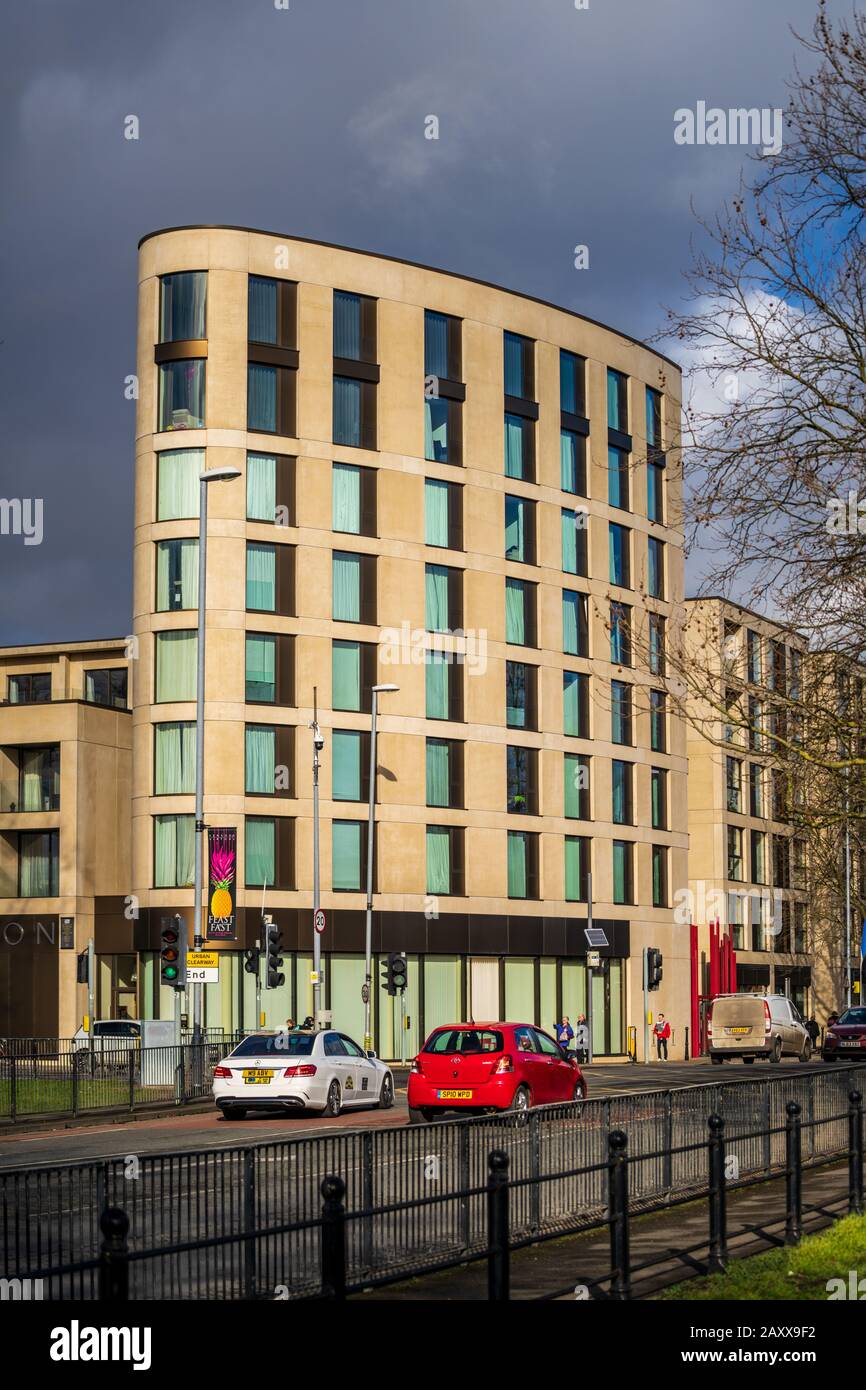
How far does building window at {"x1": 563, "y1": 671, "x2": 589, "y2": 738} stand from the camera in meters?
67.0

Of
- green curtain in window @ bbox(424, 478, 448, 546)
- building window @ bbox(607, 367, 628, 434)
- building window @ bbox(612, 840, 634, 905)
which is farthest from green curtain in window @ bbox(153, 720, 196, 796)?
building window @ bbox(607, 367, 628, 434)

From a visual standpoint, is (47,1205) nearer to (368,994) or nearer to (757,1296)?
(757,1296)

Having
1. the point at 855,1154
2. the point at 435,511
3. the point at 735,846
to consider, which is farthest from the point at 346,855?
the point at 855,1154

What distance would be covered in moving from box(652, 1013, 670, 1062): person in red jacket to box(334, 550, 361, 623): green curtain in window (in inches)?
719

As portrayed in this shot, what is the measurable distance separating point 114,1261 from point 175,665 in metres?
51.3

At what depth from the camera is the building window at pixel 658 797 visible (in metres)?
72.1

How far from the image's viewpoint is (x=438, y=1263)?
10648mm

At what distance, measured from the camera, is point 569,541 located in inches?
2662

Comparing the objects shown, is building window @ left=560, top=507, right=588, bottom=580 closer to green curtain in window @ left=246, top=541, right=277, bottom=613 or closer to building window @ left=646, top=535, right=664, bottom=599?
building window @ left=646, top=535, right=664, bottom=599

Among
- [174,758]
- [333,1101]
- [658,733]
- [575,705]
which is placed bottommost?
[333,1101]

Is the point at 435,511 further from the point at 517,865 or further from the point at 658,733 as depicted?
the point at 658,733

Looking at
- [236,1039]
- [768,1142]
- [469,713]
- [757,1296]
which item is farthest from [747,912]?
[757,1296]

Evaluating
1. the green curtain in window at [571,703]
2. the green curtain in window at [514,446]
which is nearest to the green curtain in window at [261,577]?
the green curtain in window at [514,446]
